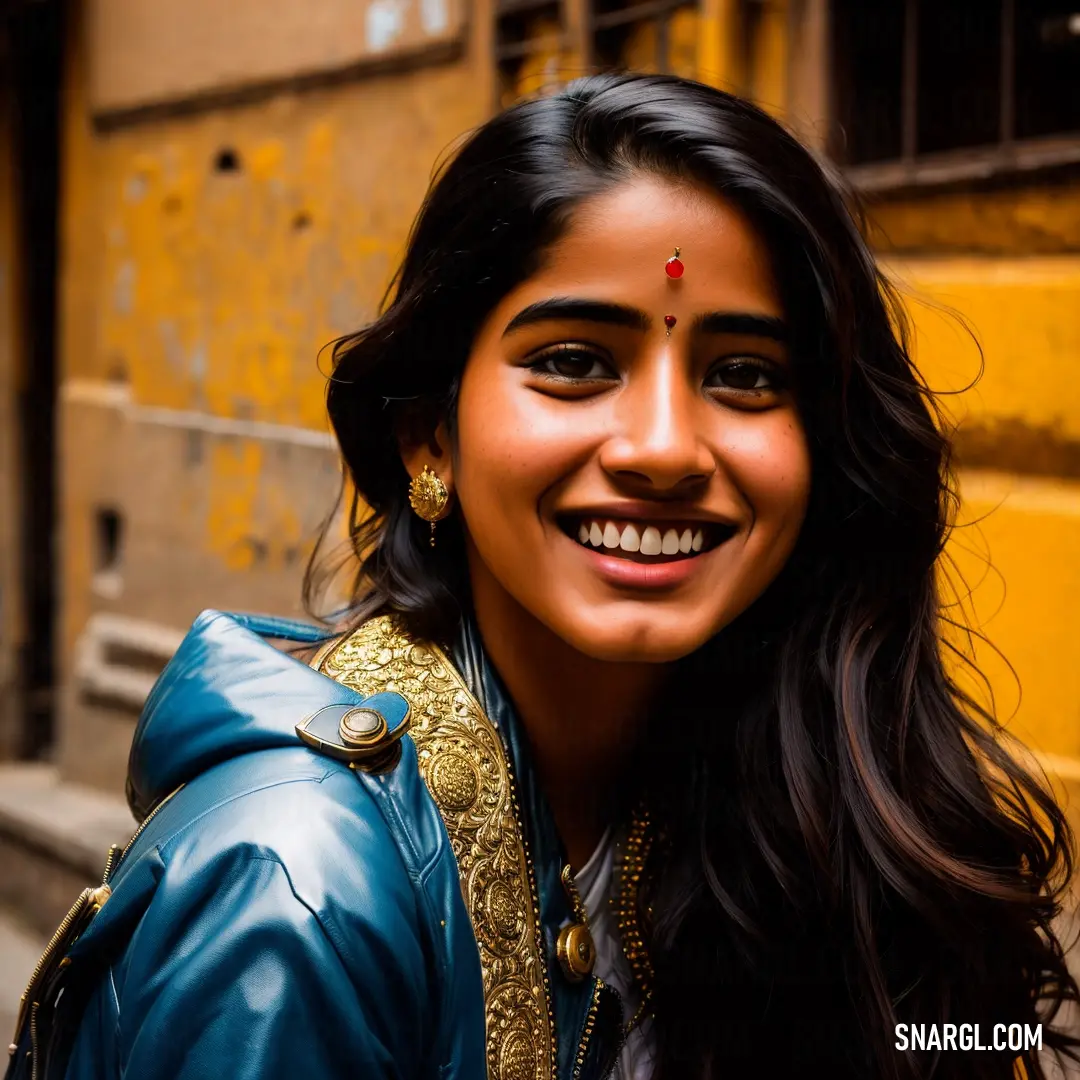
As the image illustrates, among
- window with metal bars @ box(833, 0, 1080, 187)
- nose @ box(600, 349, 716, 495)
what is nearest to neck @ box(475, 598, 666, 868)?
nose @ box(600, 349, 716, 495)

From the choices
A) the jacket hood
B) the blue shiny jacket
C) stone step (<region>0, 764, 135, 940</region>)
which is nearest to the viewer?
the blue shiny jacket

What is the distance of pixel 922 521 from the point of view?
1921 millimetres

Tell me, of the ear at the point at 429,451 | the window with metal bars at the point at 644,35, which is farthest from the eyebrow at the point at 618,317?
the window with metal bars at the point at 644,35

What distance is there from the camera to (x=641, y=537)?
160 cm

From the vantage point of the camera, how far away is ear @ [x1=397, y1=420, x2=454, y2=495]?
5.92ft

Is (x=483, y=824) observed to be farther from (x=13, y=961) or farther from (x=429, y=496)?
(x=13, y=961)

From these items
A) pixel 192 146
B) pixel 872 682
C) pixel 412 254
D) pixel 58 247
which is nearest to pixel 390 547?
pixel 412 254

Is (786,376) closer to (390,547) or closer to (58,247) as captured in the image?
(390,547)

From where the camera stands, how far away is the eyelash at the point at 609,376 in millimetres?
1609

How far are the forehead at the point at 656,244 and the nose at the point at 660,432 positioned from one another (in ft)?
0.29

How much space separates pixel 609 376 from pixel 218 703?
0.56 meters

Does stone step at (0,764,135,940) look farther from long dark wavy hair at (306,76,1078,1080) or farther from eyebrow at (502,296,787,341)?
eyebrow at (502,296,787,341)

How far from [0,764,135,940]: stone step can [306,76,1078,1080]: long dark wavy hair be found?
3374mm

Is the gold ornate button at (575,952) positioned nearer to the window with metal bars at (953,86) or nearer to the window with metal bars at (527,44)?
the window with metal bars at (953,86)
